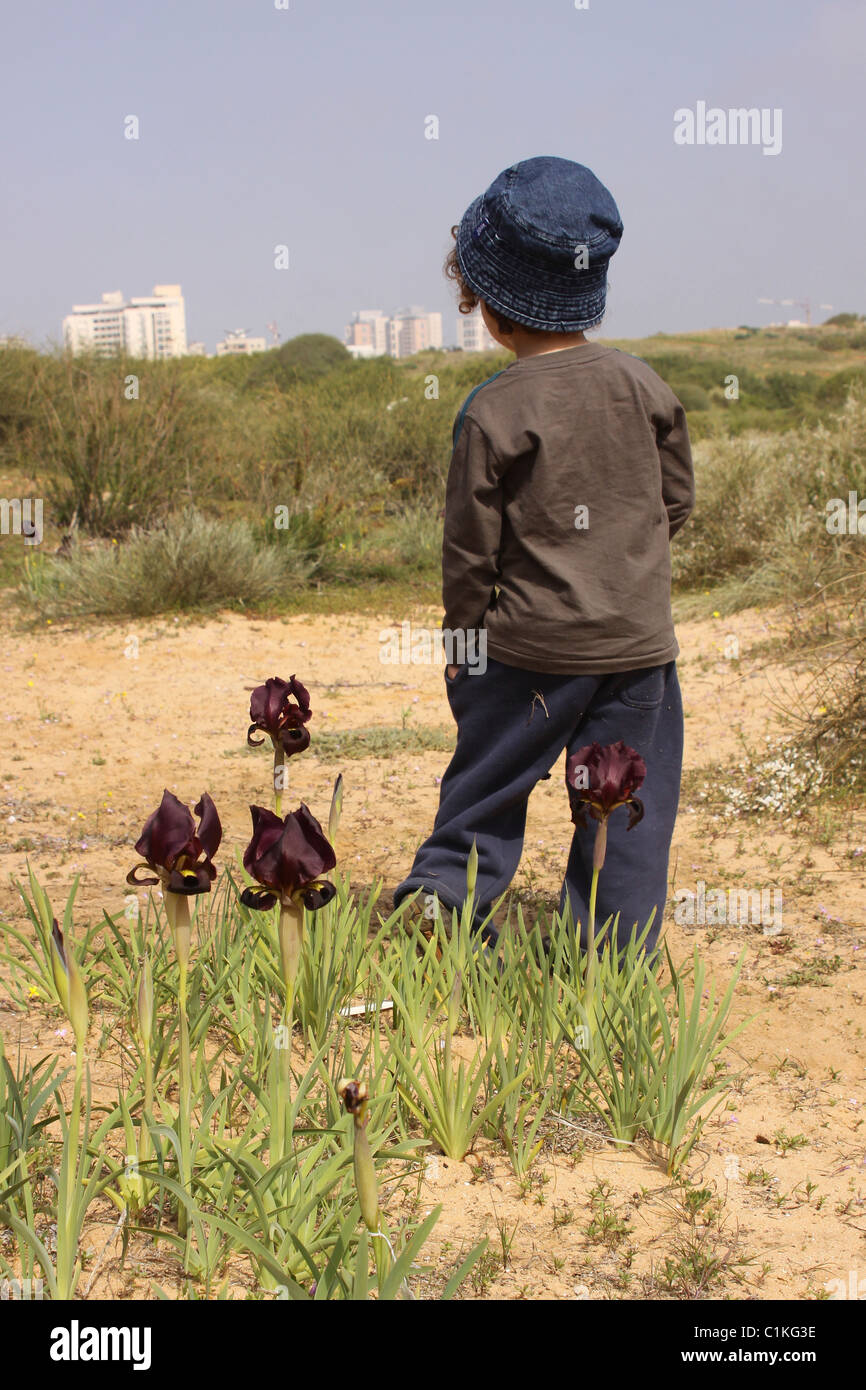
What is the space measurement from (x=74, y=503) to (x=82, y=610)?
175 cm

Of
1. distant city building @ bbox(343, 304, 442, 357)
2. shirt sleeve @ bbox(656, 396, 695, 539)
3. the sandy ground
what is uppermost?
distant city building @ bbox(343, 304, 442, 357)

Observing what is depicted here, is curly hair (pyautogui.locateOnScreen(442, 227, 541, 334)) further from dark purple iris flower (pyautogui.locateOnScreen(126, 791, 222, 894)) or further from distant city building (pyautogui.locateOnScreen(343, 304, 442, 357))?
distant city building (pyautogui.locateOnScreen(343, 304, 442, 357))

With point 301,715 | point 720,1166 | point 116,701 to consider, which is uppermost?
point 301,715

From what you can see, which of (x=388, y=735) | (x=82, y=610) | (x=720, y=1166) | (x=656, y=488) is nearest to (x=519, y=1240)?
(x=720, y=1166)

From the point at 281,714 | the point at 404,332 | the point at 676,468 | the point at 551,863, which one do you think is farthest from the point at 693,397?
the point at 404,332

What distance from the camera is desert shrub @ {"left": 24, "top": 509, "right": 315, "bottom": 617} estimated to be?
7.30 metres

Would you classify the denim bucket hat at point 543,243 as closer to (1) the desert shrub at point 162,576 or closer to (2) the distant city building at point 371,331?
(1) the desert shrub at point 162,576

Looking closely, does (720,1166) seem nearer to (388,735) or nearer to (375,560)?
(388,735)

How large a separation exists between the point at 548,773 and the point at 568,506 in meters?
0.56

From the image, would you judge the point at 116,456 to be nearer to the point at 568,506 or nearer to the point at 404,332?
the point at 568,506

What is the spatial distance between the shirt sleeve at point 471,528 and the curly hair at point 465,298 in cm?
→ 23

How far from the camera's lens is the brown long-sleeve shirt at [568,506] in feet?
7.84

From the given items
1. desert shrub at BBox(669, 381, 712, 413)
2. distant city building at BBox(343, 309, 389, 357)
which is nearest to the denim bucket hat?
desert shrub at BBox(669, 381, 712, 413)

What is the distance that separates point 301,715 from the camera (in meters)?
2.22
